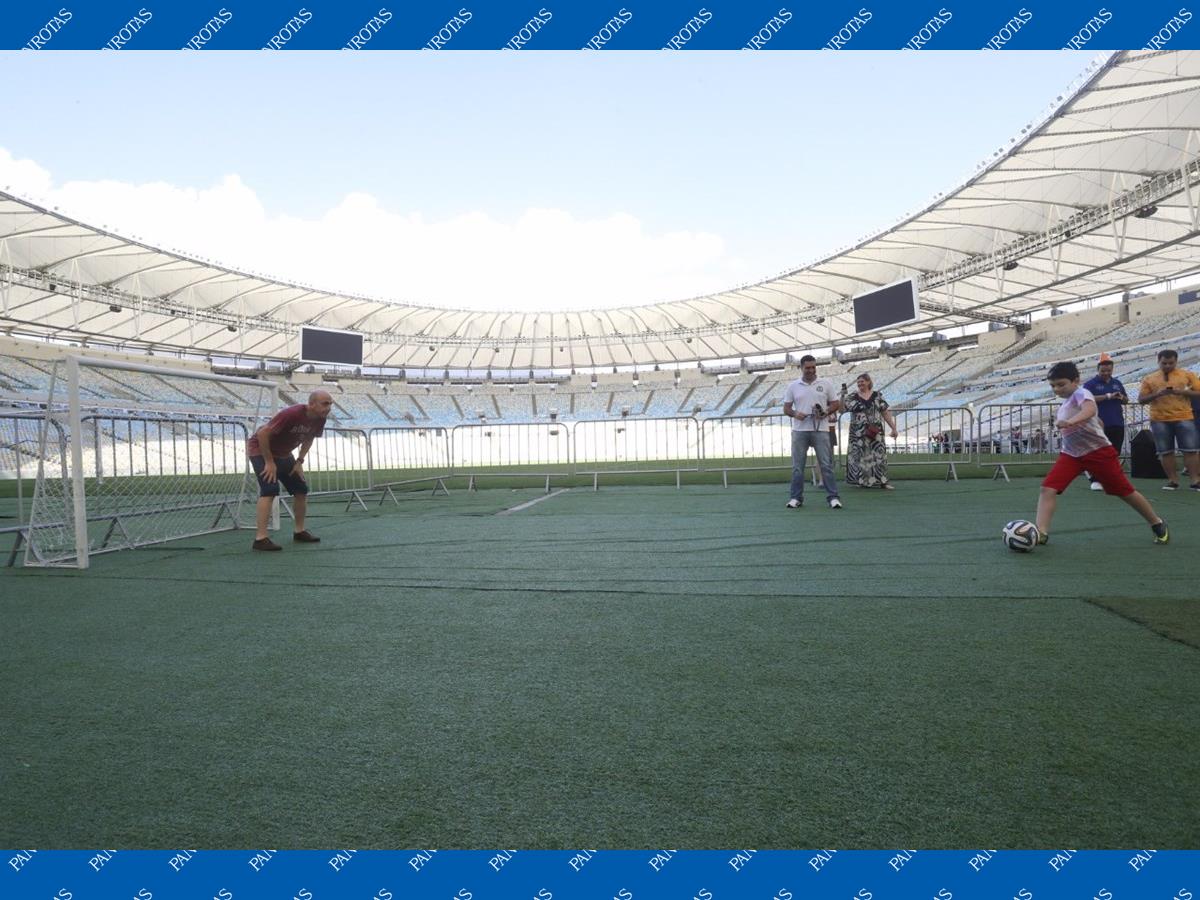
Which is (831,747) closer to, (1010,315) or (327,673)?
(327,673)

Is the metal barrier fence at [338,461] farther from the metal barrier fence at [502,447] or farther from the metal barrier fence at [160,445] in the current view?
the metal barrier fence at [502,447]

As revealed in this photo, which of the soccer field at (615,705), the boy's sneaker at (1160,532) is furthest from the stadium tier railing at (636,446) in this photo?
the soccer field at (615,705)

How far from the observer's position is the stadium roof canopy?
21156 mm

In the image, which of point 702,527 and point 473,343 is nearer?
point 702,527

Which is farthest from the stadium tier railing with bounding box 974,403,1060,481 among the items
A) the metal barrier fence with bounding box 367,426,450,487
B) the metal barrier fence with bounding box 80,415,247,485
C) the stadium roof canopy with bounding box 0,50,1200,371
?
the metal barrier fence with bounding box 80,415,247,485

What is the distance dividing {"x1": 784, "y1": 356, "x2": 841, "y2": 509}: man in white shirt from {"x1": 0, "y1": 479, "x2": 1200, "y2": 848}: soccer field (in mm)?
3356

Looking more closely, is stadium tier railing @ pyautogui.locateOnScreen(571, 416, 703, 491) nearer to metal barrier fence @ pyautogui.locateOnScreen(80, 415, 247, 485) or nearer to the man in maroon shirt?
metal barrier fence @ pyautogui.locateOnScreen(80, 415, 247, 485)

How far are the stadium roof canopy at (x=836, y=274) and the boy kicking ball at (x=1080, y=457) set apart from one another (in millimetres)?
16650

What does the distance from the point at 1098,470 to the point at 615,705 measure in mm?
4545

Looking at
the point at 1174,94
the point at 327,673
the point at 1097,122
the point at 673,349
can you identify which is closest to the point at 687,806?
the point at 327,673

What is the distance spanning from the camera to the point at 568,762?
1.81 meters

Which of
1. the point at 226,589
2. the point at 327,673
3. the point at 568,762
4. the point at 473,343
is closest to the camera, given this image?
the point at 568,762

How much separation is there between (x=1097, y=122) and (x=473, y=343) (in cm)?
4335

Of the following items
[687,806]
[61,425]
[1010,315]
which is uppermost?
[1010,315]
